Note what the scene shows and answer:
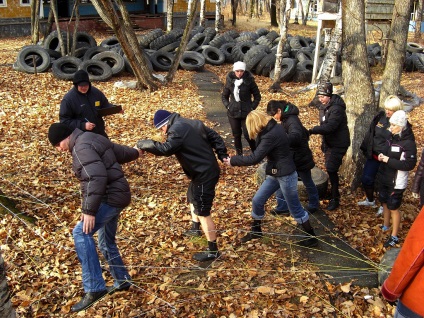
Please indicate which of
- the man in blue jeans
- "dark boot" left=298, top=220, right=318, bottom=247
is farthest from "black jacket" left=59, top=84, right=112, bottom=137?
"dark boot" left=298, top=220, right=318, bottom=247

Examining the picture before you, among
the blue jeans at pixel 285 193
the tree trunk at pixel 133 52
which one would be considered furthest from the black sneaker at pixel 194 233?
the tree trunk at pixel 133 52

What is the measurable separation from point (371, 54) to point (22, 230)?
56.1 ft

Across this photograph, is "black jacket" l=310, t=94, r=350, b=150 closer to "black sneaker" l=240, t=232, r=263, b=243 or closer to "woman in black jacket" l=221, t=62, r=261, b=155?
"black sneaker" l=240, t=232, r=263, b=243

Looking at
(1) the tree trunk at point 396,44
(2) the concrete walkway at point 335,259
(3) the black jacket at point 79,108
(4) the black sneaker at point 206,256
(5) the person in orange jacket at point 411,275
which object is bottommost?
(2) the concrete walkway at point 335,259

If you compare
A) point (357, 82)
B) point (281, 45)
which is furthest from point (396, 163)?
point (281, 45)

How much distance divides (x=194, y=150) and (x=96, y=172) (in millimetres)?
1143

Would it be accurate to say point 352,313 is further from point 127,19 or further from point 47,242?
point 127,19

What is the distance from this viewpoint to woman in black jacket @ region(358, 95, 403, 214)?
16.0 feet

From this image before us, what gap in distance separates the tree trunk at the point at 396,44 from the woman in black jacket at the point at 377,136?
11.9ft

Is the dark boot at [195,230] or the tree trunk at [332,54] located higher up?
the tree trunk at [332,54]

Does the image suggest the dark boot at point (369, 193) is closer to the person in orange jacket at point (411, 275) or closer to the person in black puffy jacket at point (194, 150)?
the person in black puffy jacket at point (194, 150)

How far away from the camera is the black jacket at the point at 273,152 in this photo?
15.1ft

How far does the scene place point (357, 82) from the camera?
656 cm

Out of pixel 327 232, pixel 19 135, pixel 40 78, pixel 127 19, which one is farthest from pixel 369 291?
pixel 40 78
